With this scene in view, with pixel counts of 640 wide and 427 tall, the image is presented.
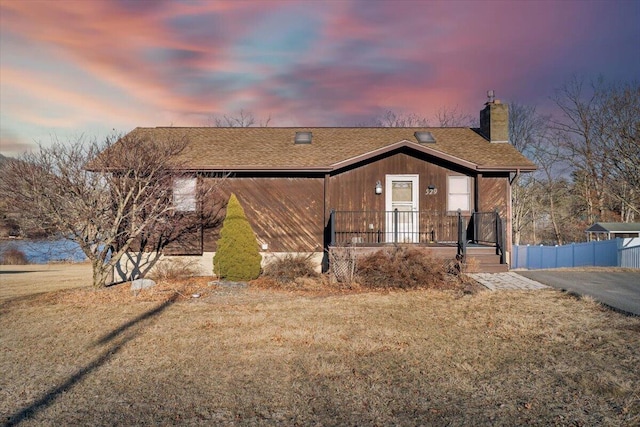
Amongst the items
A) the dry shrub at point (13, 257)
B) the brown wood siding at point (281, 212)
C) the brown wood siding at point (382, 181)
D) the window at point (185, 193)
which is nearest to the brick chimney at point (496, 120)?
the brown wood siding at point (382, 181)

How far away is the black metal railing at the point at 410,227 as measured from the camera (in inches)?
547

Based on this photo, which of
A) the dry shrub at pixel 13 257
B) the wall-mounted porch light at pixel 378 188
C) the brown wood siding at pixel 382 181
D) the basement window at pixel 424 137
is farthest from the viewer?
the dry shrub at pixel 13 257

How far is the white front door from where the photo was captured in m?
14.1

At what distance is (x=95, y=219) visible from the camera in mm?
10453

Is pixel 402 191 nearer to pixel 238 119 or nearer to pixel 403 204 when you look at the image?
pixel 403 204

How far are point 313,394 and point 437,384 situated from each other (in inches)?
53.1

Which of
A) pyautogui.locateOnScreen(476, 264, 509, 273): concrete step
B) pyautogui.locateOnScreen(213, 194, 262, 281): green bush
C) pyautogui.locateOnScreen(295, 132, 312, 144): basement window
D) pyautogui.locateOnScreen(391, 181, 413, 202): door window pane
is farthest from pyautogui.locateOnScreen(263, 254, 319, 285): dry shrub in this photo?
pyautogui.locateOnScreen(295, 132, 312, 144): basement window

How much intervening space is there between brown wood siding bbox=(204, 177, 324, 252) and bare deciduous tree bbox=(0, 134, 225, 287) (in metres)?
2.28

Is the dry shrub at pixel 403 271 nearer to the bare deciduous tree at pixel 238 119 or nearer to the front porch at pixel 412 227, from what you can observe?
the front porch at pixel 412 227

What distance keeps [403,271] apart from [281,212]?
189 inches

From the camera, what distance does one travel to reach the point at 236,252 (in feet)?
38.9

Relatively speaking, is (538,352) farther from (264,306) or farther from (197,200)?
(197,200)

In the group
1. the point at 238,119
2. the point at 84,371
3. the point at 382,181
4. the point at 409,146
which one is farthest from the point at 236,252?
the point at 238,119

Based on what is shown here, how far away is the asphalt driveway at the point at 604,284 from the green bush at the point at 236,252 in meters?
7.52
